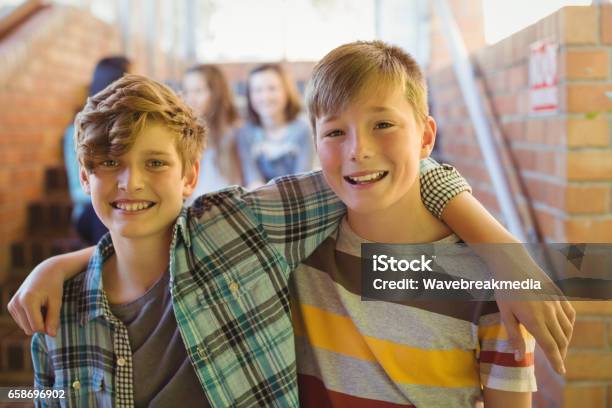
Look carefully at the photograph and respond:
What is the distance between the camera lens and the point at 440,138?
61.5 inches

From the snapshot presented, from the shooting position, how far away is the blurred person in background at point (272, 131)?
196 cm

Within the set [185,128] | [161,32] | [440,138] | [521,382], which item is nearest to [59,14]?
[161,32]

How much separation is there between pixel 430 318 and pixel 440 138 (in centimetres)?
94

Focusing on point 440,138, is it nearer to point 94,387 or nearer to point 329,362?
point 329,362

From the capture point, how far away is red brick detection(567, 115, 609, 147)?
2.62ft

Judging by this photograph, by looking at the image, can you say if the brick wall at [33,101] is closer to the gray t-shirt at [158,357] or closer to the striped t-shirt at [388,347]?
the gray t-shirt at [158,357]

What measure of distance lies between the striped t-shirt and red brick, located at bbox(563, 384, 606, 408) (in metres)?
0.08

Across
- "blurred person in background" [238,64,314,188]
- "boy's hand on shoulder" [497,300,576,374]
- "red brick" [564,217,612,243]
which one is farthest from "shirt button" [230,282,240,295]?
"blurred person in background" [238,64,314,188]

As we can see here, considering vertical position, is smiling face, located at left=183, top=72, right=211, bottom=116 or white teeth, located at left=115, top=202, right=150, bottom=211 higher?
smiling face, located at left=183, top=72, right=211, bottom=116

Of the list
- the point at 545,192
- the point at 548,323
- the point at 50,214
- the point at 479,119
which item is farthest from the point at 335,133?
the point at 50,214

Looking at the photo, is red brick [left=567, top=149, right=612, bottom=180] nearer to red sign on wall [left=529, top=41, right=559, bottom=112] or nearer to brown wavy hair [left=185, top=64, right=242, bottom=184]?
red sign on wall [left=529, top=41, right=559, bottom=112]

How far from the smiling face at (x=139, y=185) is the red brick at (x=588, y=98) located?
0.59 meters

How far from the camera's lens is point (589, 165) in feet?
2.77

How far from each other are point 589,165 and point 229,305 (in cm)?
56
